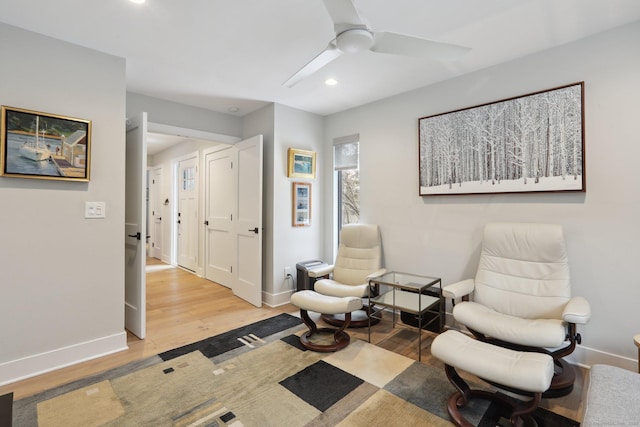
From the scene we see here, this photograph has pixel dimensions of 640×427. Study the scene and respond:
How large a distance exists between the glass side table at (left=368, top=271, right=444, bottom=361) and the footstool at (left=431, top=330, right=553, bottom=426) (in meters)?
0.59

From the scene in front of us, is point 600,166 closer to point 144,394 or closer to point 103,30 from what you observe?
point 144,394

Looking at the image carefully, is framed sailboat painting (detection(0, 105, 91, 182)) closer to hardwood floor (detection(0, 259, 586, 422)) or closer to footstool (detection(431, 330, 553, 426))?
hardwood floor (detection(0, 259, 586, 422))

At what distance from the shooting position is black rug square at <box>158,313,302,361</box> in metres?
2.54

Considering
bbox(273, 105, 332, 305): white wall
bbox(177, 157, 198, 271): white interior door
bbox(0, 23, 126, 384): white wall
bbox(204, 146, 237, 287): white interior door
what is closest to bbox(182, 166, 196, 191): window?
bbox(177, 157, 198, 271): white interior door

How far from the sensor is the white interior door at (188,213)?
18.2 feet

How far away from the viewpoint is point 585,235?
231 cm

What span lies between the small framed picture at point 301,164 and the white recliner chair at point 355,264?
0.94m

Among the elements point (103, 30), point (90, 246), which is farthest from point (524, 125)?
point (90, 246)

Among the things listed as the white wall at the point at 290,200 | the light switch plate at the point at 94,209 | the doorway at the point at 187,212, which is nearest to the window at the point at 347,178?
the white wall at the point at 290,200

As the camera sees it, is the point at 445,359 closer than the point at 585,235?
Yes

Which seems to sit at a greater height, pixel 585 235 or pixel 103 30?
pixel 103 30

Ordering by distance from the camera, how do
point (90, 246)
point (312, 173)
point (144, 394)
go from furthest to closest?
point (312, 173), point (90, 246), point (144, 394)

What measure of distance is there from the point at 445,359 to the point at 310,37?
2.36 meters

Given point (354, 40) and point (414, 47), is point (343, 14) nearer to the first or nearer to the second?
point (354, 40)
